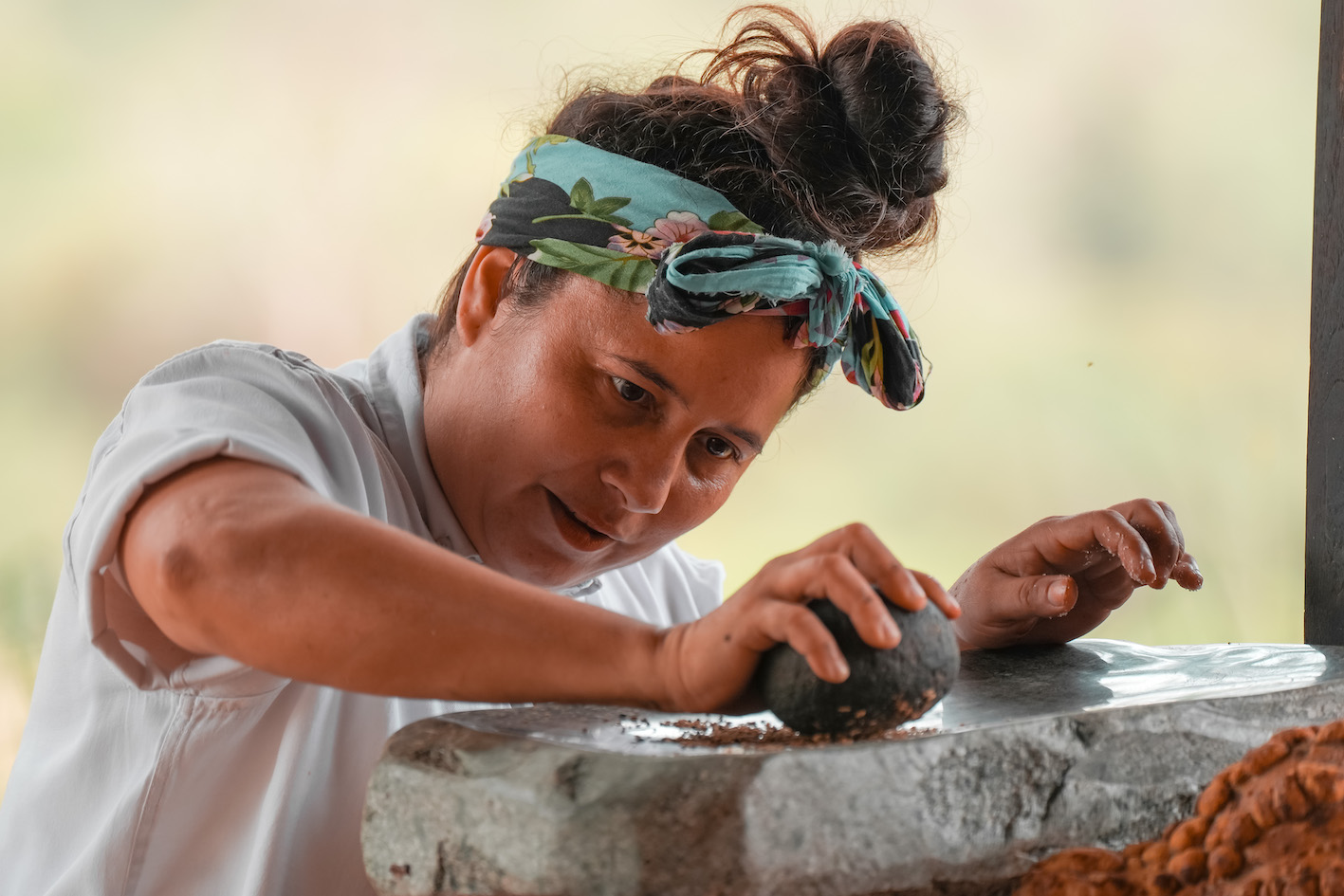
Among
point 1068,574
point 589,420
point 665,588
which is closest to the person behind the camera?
point 589,420

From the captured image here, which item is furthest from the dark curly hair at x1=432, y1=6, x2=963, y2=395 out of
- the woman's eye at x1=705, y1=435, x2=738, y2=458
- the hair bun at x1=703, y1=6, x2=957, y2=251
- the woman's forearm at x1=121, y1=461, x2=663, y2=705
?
the woman's forearm at x1=121, y1=461, x2=663, y2=705

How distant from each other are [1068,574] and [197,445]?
1.00m

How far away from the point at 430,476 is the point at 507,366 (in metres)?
0.17

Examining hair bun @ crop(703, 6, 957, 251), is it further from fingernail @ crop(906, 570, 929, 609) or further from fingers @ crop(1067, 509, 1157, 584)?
fingernail @ crop(906, 570, 929, 609)

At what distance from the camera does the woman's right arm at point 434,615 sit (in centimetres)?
79

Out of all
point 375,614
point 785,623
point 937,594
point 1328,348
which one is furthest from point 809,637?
point 1328,348

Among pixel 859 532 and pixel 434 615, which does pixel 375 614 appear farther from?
pixel 859 532

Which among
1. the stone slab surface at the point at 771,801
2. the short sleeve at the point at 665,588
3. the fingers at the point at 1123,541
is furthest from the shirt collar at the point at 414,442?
the fingers at the point at 1123,541

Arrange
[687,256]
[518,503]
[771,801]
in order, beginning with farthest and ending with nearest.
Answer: [518,503] < [687,256] < [771,801]

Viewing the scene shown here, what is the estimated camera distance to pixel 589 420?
120cm

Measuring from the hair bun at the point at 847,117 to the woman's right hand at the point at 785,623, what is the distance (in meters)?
0.56

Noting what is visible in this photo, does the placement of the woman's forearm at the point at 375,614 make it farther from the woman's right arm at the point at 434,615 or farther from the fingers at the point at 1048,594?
the fingers at the point at 1048,594

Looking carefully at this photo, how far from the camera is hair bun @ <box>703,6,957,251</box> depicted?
50.0 inches

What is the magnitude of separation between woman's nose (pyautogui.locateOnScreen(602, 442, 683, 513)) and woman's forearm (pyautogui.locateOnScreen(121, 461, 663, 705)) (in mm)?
Answer: 388
